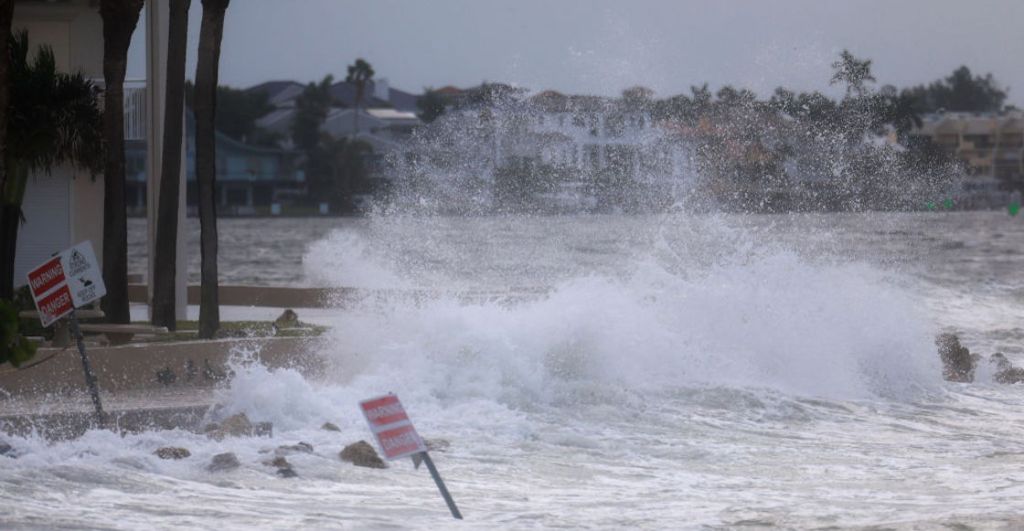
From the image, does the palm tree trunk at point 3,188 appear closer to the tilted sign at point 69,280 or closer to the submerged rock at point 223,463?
the tilted sign at point 69,280

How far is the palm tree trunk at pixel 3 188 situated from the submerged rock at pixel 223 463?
5.22 metres

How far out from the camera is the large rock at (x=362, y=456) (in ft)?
39.8

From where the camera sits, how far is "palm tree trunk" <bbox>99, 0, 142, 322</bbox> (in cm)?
1747

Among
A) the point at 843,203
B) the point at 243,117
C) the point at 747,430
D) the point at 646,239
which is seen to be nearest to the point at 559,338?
the point at 747,430

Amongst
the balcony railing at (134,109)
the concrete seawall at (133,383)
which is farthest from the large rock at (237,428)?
the balcony railing at (134,109)

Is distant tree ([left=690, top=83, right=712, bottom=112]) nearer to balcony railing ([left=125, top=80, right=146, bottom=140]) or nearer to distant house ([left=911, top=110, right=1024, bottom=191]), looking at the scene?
balcony railing ([left=125, top=80, right=146, bottom=140])

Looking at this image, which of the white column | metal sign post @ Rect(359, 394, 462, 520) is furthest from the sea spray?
metal sign post @ Rect(359, 394, 462, 520)

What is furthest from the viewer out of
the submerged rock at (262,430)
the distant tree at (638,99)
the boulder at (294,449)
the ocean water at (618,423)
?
the distant tree at (638,99)

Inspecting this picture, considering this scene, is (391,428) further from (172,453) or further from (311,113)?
(311,113)

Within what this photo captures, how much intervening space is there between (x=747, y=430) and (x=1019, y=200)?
117 m

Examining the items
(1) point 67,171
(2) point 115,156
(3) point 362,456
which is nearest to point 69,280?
(3) point 362,456

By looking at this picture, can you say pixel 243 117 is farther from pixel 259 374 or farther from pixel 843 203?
pixel 259 374

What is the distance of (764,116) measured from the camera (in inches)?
1474

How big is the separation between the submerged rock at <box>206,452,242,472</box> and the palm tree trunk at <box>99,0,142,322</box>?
239 inches
